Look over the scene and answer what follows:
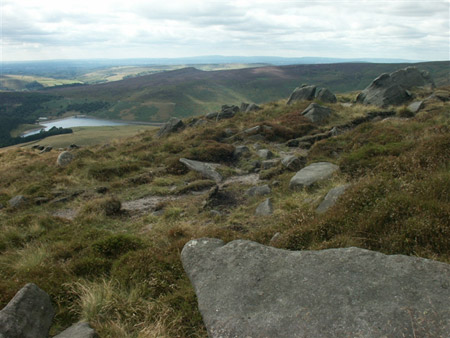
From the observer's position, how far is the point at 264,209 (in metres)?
10.0

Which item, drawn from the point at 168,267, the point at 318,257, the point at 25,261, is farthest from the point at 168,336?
the point at 25,261

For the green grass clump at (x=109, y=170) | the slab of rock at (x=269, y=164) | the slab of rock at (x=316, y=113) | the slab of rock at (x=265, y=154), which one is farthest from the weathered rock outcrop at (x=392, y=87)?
the green grass clump at (x=109, y=170)

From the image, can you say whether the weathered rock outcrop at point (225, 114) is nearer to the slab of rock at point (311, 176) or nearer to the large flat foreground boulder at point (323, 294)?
the slab of rock at point (311, 176)

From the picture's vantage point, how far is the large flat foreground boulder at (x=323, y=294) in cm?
355

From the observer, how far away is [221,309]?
4.24m

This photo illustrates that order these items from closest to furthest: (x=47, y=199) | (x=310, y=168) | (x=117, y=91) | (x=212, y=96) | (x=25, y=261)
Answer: (x=25, y=261) → (x=310, y=168) → (x=47, y=199) → (x=212, y=96) → (x=117, y=91)

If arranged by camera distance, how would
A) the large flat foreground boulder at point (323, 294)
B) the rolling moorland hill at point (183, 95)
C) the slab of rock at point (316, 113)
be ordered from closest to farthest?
the large flat foreground boulder at point (323, 294), the slab of rock at point (316, 113), the rolling moorland hill at point (183, 95)

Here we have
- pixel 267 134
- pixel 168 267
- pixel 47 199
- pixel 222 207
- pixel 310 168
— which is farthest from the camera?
pixel 267 134

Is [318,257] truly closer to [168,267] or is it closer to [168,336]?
[168,336]

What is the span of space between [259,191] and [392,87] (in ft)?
80.5

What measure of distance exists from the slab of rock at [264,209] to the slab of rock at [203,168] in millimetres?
5077

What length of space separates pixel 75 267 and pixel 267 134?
18.3 metres

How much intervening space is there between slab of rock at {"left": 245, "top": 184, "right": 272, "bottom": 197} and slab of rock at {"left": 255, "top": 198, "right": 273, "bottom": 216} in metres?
1.65

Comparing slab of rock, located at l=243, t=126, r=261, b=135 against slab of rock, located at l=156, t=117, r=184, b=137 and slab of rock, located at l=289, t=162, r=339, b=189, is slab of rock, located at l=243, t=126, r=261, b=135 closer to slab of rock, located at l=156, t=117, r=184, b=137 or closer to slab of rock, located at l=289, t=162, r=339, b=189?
slab of rock, located at l=156, t=117, r=184, b=137
